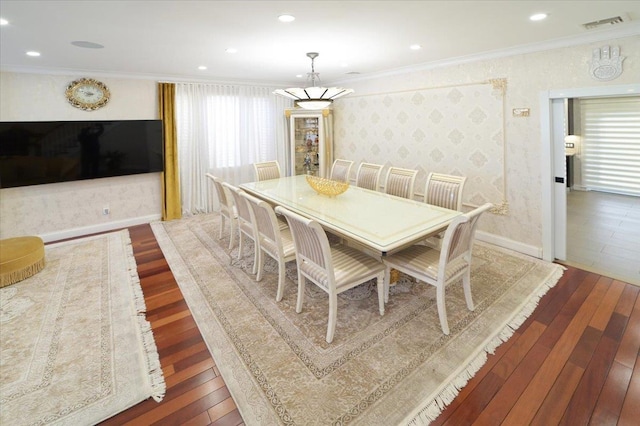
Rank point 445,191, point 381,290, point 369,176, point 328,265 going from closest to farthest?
point 328,265, point 381,290, point 445,191, point 369,176

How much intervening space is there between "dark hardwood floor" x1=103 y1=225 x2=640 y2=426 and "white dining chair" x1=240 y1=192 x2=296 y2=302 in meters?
0.83

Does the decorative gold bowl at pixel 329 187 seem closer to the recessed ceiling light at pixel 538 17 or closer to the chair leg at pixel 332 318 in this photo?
the chair leg at pixel 332 318

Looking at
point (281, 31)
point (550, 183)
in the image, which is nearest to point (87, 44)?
point (281, 31)

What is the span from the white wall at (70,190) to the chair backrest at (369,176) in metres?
3.48

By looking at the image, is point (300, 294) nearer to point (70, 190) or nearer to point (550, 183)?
point (550, 183)

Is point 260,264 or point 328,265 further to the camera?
point 260,264

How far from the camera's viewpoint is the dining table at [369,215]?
2.36 m

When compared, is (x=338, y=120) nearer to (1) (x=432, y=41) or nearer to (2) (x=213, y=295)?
(1) (x=432, y=41)

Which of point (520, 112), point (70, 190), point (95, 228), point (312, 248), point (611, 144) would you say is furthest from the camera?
point (611, 144)

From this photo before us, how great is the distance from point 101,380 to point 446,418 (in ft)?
6.99

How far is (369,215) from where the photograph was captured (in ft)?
9.36

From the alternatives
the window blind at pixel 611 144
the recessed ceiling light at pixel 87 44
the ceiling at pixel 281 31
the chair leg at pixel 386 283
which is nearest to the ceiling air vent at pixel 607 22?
the ceiling at pixel 281 31

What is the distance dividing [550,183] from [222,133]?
509cm

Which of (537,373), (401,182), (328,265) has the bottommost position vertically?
(537,373)
